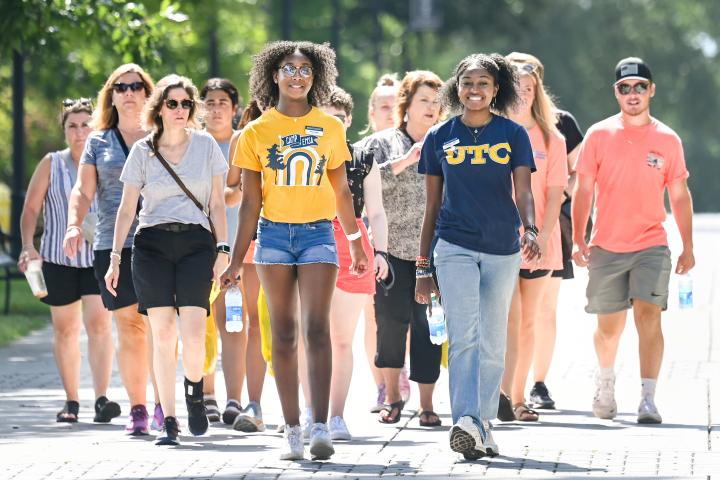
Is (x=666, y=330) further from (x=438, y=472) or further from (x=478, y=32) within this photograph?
(x=478, y=32)

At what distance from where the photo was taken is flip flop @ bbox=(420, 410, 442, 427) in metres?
10.3

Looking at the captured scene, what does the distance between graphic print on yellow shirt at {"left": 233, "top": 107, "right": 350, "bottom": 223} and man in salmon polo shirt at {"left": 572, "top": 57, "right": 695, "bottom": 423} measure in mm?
2295

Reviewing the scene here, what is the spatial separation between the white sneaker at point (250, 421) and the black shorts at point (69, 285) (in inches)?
61.2

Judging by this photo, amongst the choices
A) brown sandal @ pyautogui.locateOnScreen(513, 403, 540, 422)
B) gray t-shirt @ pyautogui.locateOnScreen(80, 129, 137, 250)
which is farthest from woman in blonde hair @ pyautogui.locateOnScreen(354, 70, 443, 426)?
gray t-shirt @ pyautogui.locateOnScreen(80, 129, 137, 250)

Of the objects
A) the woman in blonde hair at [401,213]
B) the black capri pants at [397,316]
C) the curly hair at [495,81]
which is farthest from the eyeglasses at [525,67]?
the curly hair at [495,81]

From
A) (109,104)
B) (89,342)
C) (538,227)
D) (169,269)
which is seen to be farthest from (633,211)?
(89,342)

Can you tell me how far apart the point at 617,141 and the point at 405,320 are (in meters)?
1.60

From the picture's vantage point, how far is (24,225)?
37.1 ft

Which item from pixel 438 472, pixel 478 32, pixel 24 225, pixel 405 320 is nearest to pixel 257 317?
pixel 405 320

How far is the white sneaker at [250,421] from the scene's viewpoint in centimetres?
1005

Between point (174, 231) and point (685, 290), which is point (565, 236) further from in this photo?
point (174, 231)

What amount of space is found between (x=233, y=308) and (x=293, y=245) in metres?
0.62

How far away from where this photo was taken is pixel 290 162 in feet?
28.4

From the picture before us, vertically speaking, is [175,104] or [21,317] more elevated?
[175,104]
